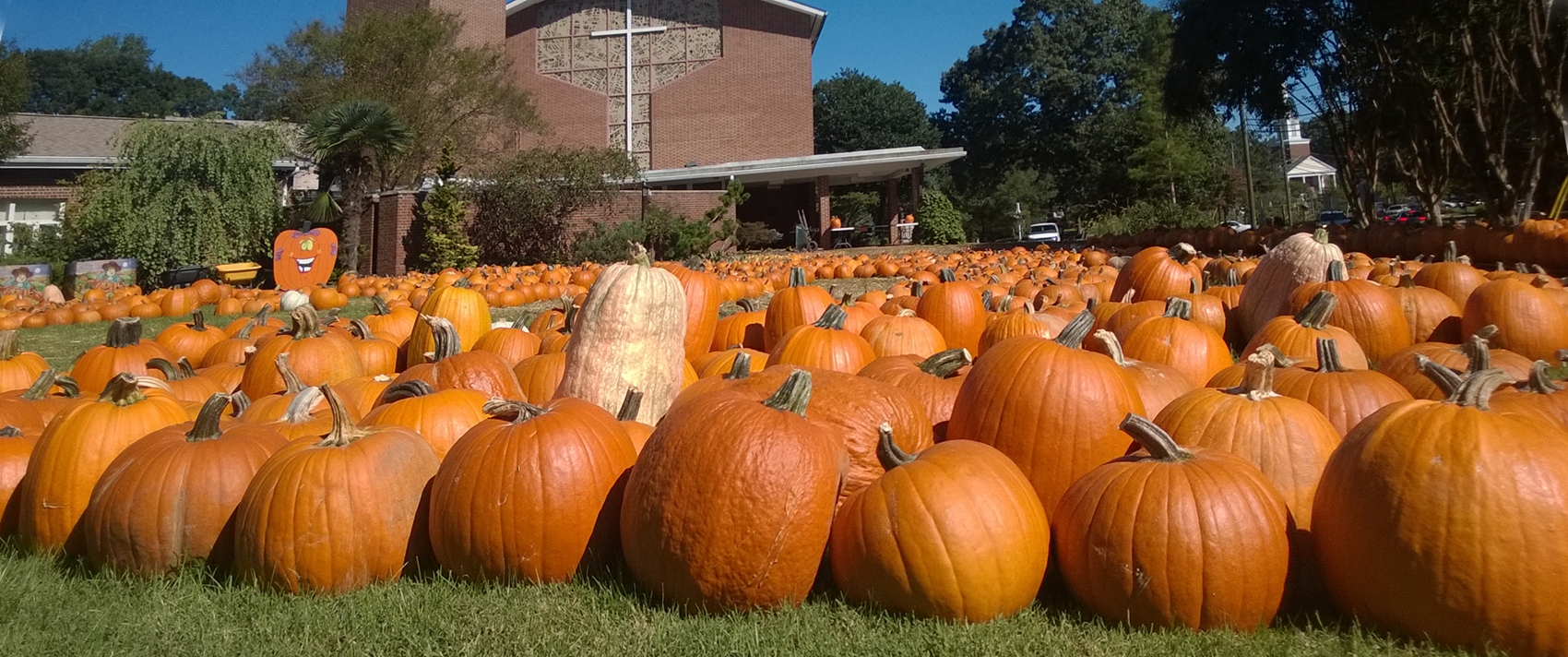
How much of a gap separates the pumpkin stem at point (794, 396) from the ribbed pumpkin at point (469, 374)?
180 centimetres

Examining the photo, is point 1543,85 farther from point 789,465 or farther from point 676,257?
point 789,465

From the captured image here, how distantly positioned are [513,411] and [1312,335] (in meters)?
3.96

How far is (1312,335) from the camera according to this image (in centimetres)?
466

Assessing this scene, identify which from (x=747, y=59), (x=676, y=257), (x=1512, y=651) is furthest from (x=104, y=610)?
(x=747, y=59)

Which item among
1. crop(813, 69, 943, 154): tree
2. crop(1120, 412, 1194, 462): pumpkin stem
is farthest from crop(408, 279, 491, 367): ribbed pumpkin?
crop(813, 69, 943, 154): tree

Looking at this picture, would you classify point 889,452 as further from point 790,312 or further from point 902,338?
point 790,312

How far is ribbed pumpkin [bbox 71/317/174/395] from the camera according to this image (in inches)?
219

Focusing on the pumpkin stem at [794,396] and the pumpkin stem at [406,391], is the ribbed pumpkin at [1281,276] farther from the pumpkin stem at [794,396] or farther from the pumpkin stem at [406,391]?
the pumpkin stem at [406,391]

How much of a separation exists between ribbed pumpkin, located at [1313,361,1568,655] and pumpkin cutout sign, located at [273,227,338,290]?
16040 millimetres

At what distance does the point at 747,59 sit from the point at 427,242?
18.0 m

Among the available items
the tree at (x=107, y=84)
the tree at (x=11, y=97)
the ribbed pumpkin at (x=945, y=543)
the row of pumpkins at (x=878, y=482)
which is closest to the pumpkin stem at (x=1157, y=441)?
the row of pumpkins at (x=878, y=482)

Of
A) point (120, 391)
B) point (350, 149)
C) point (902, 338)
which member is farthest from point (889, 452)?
point (350, 149)

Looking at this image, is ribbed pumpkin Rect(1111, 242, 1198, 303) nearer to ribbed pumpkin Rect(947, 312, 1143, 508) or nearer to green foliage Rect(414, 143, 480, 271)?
ribbed pumpkin Rect(947, 312, 1143, 508)

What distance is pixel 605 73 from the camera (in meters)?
36.9
